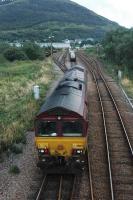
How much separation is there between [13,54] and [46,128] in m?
66.2

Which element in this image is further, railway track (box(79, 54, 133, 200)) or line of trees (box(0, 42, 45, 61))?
line of trees (box(0, 42, 45, 61))

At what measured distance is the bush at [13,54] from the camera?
80.9 m

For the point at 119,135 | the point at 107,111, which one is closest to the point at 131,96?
the point at 107,111

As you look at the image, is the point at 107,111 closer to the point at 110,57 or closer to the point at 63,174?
A: the point at 63,174

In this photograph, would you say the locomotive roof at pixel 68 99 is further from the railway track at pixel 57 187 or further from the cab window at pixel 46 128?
the railway track at pixel 57 187

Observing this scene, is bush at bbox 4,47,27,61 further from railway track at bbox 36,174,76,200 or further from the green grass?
railway track at bbox 36,174,76,200

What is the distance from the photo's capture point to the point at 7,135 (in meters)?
21.1

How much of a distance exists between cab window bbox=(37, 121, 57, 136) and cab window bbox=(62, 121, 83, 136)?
368 mm

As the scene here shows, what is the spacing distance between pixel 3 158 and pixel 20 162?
847 millimetres

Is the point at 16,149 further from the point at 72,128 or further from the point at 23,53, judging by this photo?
the point at 23,53

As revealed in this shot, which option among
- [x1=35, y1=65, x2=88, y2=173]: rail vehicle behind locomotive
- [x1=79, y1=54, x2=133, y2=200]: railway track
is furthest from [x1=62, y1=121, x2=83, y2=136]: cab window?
[x1=79, y1=54, x2=133, y2=200]: railway track

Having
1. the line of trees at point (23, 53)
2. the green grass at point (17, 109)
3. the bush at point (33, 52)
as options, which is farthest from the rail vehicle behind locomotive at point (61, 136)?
the bush at point (33, 52)

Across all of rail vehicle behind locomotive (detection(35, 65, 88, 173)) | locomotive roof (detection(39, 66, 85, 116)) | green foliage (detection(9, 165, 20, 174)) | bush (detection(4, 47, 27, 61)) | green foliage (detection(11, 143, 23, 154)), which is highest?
locomotive roof (detection(39, 66, 85, 116))

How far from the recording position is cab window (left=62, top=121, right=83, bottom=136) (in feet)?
53.8
